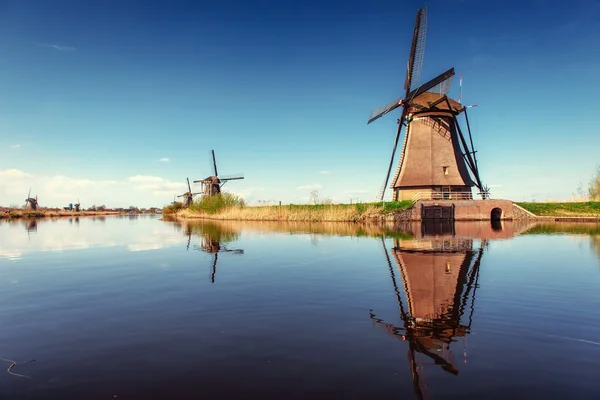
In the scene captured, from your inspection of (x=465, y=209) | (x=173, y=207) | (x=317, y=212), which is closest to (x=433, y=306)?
(x=317, y=212)

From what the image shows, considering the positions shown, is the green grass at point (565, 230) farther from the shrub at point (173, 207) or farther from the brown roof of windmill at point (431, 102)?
the shrub at point (173, 207)

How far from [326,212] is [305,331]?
26855 mm

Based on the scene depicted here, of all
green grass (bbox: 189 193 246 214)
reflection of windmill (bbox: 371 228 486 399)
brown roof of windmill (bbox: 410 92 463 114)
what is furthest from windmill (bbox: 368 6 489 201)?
reflection of windmill (bbox: 371 228 486 399)

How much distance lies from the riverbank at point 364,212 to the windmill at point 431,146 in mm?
2250

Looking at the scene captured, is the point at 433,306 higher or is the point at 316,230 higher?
the point at 316,230

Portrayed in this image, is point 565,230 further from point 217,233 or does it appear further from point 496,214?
point 217,233

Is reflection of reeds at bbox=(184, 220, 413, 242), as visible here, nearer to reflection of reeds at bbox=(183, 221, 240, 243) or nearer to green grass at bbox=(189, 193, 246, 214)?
reflection of reeds at bbox=(183, 221, 240, 243)

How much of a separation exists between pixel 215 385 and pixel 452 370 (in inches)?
82.3

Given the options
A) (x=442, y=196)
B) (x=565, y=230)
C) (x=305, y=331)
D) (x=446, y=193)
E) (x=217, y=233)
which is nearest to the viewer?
(x=305, y=331)

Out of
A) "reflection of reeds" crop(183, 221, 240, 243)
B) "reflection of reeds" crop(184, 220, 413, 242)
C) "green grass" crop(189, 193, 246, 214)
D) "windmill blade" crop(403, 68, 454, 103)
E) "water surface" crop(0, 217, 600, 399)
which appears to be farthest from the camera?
"green grass" crop(189, 193, 246, 214)

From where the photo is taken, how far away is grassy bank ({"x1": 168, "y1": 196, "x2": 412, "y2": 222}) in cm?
3070

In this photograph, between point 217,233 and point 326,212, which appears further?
point 326,212

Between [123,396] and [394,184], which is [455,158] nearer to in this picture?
[394,184]

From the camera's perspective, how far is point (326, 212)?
3108 cm
